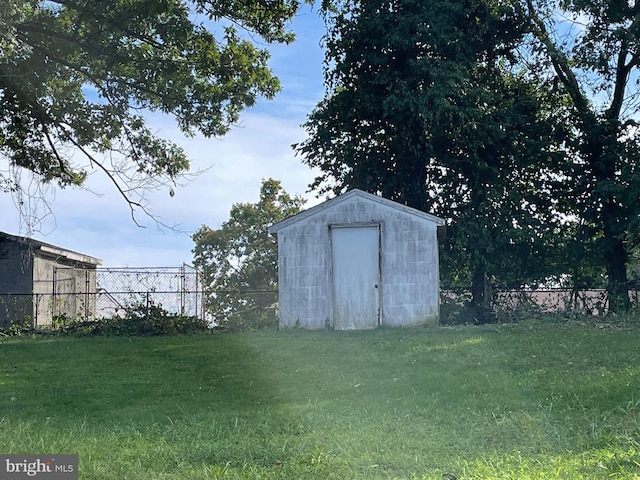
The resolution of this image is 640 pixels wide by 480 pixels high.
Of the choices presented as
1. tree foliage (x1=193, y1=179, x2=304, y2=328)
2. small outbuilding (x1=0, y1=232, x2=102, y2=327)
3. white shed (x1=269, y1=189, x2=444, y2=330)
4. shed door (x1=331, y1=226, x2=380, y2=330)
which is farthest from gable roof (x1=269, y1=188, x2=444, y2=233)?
tree foliage (x1=193, y1=179, x2=304, y2=328)

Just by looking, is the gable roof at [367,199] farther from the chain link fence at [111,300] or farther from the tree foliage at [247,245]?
the tree foliage at [247,245]

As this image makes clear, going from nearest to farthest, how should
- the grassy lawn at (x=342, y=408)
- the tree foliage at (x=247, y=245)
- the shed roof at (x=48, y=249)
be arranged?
1. the grassy lawn at (x=342, y=408)
2. the shed roof at (x=48, y=249)
3. the tree foliage at (x=247, y=245)

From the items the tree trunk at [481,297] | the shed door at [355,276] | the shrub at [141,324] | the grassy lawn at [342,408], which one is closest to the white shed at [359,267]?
the shed door at [355,276]

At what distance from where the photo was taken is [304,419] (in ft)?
19.4

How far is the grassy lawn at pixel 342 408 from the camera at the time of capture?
179 inches

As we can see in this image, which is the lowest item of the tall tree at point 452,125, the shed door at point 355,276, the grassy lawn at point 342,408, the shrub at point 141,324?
the grassy lawn at point 342,408

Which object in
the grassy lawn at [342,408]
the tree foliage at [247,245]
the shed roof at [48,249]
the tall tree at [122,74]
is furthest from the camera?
the tree foliage at [247,245]

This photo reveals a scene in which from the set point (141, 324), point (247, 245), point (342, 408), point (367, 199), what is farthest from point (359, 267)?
point (247, 245)

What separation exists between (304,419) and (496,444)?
5.76ft

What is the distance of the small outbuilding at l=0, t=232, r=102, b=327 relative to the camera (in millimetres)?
17625

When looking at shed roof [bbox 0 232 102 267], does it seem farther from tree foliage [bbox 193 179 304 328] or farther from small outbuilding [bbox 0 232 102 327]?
tree foliage [bbox 193 179 304 328]

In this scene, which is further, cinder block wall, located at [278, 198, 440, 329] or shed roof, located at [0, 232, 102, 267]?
shed roof, located at [0, 232, 102, 267]

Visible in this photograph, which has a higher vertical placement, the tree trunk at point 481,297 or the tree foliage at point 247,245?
the tree foliage at point 247,245

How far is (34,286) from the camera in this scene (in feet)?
60.6
